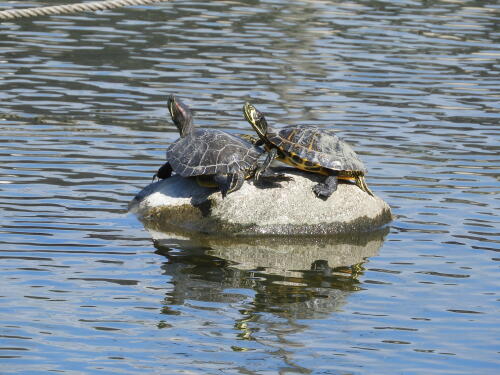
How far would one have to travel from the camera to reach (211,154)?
11.4 metres

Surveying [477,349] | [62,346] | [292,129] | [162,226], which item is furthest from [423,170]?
[62,346]

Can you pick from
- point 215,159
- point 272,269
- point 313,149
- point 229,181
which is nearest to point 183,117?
point 215,159

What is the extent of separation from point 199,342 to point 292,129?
3.99 meters

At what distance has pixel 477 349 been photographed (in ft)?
26.9

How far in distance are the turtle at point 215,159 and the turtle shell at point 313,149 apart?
0.30m

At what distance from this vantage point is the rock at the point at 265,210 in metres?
11.2

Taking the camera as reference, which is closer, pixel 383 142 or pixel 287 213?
pixel 287 213

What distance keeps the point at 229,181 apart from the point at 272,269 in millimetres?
1401

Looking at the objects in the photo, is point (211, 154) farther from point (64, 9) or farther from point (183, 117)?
point (64, 9)

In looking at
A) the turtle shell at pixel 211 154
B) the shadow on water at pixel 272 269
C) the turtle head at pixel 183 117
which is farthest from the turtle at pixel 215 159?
the shadow on water at pixel 272 269

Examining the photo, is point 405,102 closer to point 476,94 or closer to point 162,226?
point 476,94

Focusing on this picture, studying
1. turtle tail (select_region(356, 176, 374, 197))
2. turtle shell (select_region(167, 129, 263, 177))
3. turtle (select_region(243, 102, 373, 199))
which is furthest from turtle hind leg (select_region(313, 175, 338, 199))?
turtle shell (select_region(167, 129, 263, 177))

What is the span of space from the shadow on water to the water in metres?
0.03

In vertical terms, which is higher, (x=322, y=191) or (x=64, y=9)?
(x=64, y=9)
